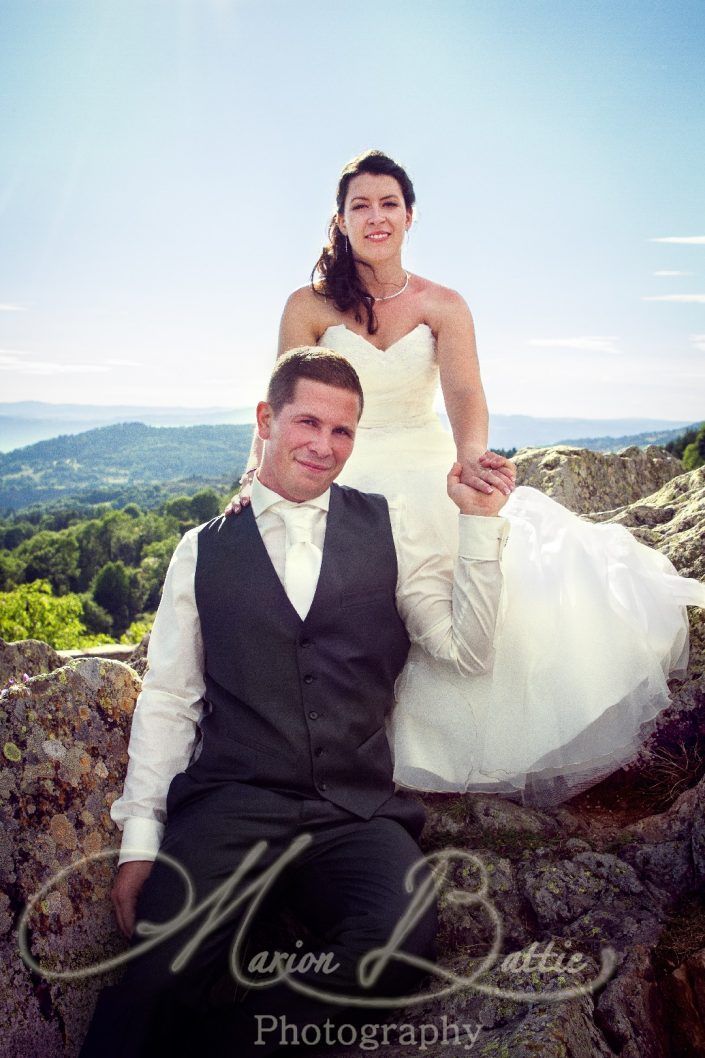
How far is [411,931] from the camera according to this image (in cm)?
271

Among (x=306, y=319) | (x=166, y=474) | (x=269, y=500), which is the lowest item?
(x=166, y=474)

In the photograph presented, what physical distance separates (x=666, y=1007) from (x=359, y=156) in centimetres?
420

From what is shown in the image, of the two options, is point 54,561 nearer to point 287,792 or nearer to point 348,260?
point 348,260

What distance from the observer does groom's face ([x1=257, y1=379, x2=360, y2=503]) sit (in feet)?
10.4

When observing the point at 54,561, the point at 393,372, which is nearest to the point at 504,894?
the point at 393,372

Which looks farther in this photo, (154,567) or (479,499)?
(154,567)

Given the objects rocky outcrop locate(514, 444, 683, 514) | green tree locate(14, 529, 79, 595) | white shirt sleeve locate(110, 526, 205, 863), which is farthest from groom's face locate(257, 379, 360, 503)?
green tree locate(14, 529, 79, 595)

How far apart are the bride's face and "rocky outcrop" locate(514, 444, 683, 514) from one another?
119 inches

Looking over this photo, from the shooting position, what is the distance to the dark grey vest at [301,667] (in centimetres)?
290

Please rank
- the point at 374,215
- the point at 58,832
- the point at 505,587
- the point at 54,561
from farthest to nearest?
1. the point at 54,561
2. the point at 374,215
3. the point at 505,587
4. the point at 58,832

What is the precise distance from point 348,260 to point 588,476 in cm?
353

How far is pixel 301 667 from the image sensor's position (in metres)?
2.91

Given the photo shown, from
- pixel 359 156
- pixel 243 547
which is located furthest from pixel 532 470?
pixel 243 547

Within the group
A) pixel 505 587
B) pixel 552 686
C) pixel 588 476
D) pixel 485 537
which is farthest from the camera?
pixel 588 476
